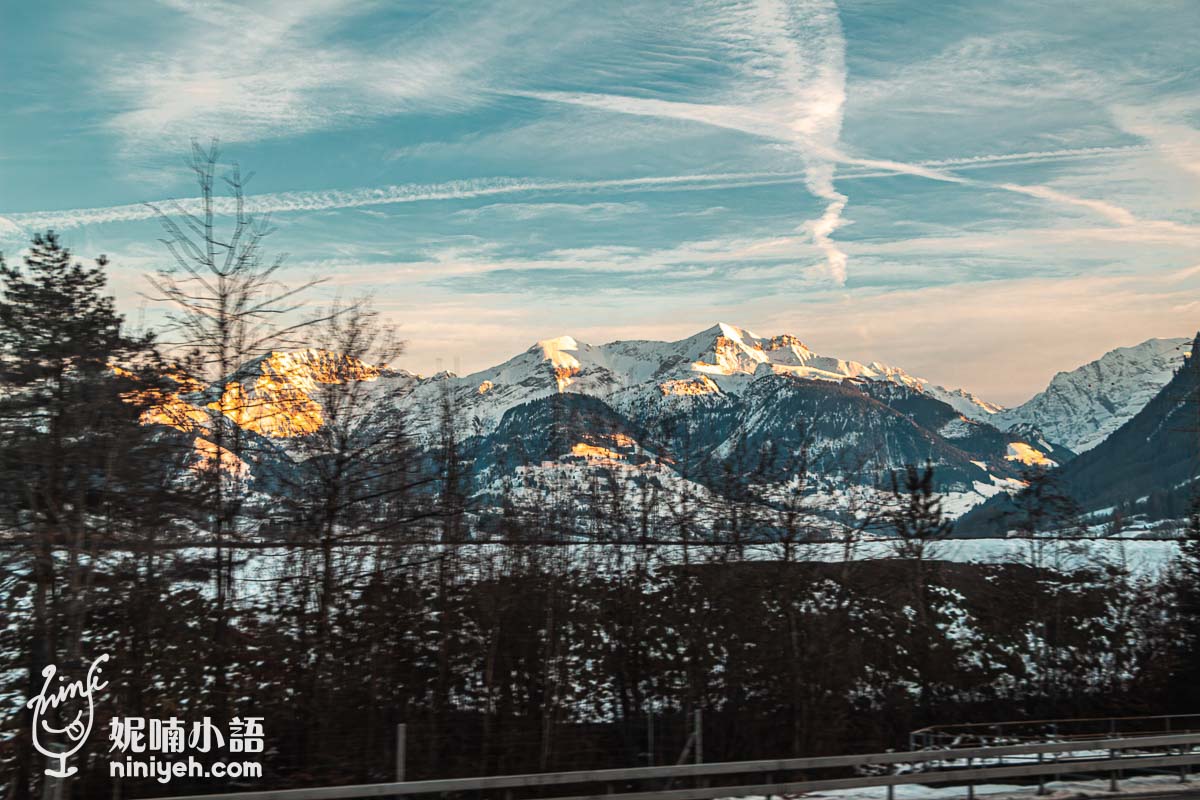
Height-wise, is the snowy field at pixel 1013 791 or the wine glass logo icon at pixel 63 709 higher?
the wine glass logo icon at pixel 63 709

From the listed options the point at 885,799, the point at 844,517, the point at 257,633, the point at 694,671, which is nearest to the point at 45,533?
the point at 257,633

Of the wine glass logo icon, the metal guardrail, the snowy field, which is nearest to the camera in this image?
the metal guardrail

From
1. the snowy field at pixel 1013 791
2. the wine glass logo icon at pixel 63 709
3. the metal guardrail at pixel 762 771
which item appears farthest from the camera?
the snowy field at pixel 1013 791

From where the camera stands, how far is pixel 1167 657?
3500 centimetres

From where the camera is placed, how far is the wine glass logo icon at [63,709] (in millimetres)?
13086

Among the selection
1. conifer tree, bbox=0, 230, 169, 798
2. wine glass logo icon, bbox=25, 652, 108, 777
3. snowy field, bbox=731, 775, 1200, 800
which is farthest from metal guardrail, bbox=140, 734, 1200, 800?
conifer tree, bbox=0, 230, 169, 798

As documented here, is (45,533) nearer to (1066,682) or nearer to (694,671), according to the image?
(694,671)

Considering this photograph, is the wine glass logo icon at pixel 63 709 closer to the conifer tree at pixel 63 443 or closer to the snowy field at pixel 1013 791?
the conifer tree at pixel 63 443

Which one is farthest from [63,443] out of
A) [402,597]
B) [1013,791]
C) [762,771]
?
[1013,791]

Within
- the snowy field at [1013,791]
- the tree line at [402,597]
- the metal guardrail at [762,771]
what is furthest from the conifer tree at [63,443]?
the snowy field at [1013,791]

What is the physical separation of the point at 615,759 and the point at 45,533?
43.2ft

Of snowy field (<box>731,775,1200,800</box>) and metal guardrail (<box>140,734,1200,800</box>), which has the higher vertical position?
metal guardrail (<box>140,734,1200,800</box>)

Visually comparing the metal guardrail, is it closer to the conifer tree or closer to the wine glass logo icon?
the wine glass logo icon

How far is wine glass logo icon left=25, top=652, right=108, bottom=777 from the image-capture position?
42.9 feet
